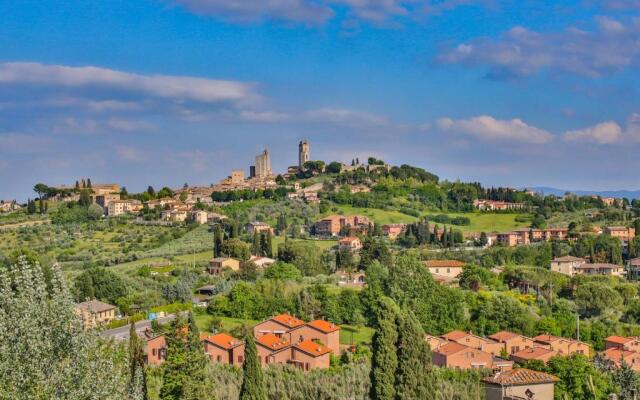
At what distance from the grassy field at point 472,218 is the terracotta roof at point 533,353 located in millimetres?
49512

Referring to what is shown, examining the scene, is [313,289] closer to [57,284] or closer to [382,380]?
[382,380]

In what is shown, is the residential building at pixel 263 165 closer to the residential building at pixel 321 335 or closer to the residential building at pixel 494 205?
the residential building at pixel 494 205

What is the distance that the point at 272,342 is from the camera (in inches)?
1388

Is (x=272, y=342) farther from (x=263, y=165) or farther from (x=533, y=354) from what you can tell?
(x=263, y=165)

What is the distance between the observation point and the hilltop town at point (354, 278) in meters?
29.5

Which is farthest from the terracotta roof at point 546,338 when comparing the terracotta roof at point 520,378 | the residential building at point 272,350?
the residential building at point 272,350

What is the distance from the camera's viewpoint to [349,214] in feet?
298

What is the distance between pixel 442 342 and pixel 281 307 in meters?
10.8

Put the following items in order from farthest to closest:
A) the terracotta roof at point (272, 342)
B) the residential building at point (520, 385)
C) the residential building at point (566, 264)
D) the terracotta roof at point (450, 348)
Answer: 1. the residential building at point (566, 264)
2. the terracotta roof at point (272, 342)
3. the terracotta roof at point (450, 348)
4. the residential building at point (520, 385)

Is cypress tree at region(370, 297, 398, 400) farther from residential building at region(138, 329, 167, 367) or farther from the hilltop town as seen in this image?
residential building at region(138, 329, 167, 367)

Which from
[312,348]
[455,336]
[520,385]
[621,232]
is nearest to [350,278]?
[455,336]

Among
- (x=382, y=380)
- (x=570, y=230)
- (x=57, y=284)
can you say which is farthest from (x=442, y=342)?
(x=570, y=230)

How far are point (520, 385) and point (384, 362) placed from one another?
239 inches

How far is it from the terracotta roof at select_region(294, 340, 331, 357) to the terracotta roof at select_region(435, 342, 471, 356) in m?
5.15
